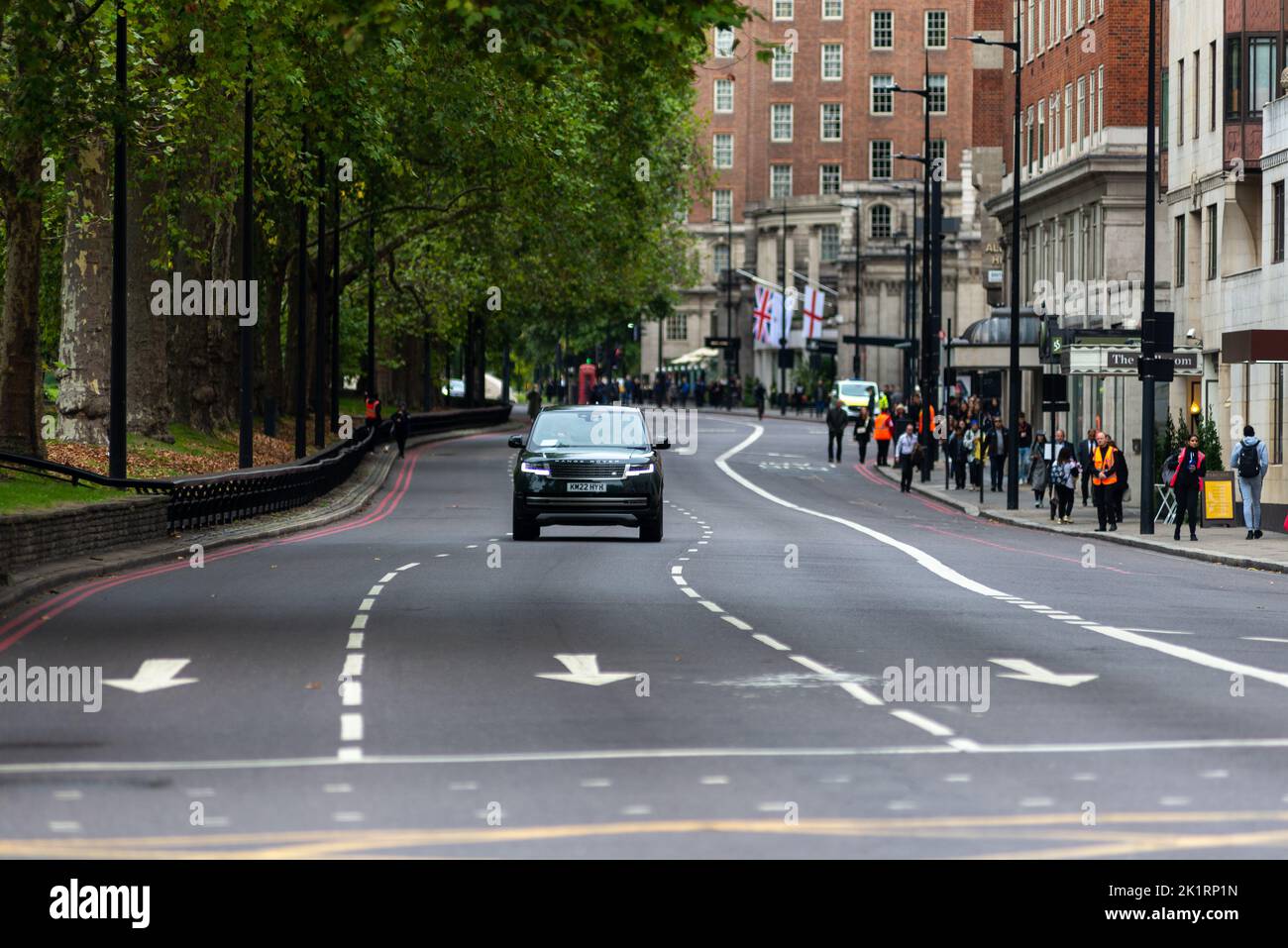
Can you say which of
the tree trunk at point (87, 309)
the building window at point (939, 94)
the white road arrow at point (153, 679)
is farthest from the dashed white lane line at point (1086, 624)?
the building window at point (939, 94)

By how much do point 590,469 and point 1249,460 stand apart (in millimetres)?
12646

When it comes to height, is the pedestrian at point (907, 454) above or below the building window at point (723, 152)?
below

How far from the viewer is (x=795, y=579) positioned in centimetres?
2645

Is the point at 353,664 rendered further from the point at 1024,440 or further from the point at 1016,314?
the point at 1024,440

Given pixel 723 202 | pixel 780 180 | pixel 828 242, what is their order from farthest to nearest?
pixel 723 202 → pixel 780 180 → pixel 828 242

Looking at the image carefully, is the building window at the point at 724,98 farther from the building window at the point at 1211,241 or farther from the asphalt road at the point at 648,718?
the asphalt road at the point at 648,718

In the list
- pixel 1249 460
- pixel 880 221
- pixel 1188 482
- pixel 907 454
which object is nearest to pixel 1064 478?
pixel 1188 482

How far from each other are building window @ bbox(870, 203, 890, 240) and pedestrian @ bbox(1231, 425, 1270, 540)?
9708cm

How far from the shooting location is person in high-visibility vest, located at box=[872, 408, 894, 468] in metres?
70.9

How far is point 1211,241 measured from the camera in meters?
52.9

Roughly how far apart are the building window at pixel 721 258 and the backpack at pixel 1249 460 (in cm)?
12369

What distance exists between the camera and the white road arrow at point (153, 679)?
50.1 feet

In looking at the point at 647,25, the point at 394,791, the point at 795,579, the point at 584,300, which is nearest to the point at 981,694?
the point at 394,791

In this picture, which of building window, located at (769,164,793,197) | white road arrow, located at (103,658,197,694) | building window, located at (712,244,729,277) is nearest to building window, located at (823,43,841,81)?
building window, located at (769,164,793,197)
